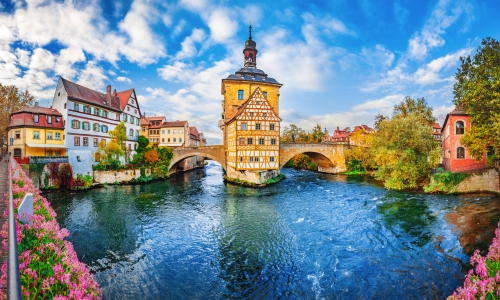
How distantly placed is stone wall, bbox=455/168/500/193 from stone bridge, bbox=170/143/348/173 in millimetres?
17603

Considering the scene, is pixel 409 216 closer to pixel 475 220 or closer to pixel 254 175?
pixel 475 220

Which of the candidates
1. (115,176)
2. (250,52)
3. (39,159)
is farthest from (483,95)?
(39,159)

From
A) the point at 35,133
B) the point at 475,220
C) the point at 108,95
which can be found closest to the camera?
the point at 475,220

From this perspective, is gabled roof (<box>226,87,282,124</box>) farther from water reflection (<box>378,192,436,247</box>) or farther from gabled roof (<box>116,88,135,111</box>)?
gabled roof (<box>116,88,135,111</box>)

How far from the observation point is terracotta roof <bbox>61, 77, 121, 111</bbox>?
26.2 m

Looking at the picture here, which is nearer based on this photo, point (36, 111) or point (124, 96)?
point (36, 111)

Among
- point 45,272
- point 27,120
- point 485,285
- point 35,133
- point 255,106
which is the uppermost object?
point 255,106

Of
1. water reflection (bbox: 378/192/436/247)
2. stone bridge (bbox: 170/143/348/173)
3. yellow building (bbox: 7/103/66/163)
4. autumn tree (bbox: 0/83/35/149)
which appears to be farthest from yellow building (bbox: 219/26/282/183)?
autumn tree (bbox: 0/83/35/149)

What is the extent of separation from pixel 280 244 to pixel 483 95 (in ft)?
52.0

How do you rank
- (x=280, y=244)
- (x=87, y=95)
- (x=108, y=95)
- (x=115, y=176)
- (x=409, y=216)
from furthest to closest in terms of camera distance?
(x=108, y=95) < (x=87, y=95) < (x=115, y=176) < (x=409, y=216) < (x=280, y=244)

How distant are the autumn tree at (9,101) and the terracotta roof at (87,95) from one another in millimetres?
10937

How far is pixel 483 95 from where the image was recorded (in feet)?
49.8

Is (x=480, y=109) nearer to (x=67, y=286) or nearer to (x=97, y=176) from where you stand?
(x=67, y=286)

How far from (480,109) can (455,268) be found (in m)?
13.5
